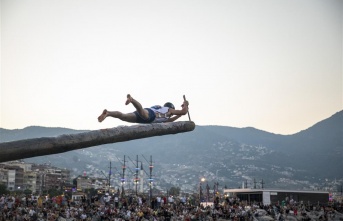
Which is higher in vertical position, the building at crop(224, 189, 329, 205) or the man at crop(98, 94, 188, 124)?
the man at crop(98, 94, 188, 124)

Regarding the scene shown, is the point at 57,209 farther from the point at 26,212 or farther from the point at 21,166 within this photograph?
the point at 21,166

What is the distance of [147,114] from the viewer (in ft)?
25.3

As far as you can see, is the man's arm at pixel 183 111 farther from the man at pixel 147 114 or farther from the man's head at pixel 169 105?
the man's head at pixel 169 105

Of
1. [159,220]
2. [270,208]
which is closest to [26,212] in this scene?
[159,220]

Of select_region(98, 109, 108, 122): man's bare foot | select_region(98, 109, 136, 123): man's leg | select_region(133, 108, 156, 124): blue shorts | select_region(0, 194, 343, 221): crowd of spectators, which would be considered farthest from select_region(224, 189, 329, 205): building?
select_region(98, 109, 108, 122): man's bare foot

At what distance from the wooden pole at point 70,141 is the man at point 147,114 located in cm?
60

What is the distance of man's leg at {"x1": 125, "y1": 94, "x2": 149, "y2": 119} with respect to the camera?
23.8 ft

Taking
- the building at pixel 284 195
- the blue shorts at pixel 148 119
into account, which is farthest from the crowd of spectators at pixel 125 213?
the building at pixel 284 195

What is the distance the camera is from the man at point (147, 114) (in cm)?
720

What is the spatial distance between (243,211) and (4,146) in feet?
86.0

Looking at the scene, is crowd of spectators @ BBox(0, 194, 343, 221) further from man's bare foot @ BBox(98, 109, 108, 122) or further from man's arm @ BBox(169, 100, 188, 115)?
man's bare foot @ BBox(98, 109, 108, 122)

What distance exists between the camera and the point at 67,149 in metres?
5.46

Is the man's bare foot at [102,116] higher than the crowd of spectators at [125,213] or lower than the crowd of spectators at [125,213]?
higher

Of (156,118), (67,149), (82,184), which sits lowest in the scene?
(82,184)
